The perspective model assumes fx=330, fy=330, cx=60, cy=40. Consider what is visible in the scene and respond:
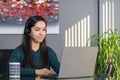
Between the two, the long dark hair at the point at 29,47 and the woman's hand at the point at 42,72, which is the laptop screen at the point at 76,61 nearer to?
the woman's hand at the point at 42,72

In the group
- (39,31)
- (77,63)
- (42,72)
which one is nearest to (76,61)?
(77,63)

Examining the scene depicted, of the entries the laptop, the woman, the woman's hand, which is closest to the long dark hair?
the woman

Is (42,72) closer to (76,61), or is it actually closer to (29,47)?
(29,47)

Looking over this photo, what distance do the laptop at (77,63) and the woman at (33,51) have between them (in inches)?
19.4

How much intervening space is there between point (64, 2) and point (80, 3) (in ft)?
0.78

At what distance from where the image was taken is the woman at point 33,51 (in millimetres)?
3096

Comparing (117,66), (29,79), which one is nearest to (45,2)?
(117,66)

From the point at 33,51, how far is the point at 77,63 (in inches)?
32.5

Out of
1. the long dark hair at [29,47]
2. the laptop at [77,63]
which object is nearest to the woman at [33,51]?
the long dark hair at [29,47]

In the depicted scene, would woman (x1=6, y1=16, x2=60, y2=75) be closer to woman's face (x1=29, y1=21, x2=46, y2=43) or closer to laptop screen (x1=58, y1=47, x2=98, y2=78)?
woman's face (x1=29, y1=21, x2=46, y2=43)

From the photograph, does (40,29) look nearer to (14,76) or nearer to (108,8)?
(14,76)

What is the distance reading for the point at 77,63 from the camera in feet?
8.23

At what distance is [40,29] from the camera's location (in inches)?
123

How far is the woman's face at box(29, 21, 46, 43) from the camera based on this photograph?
311 centimetres
